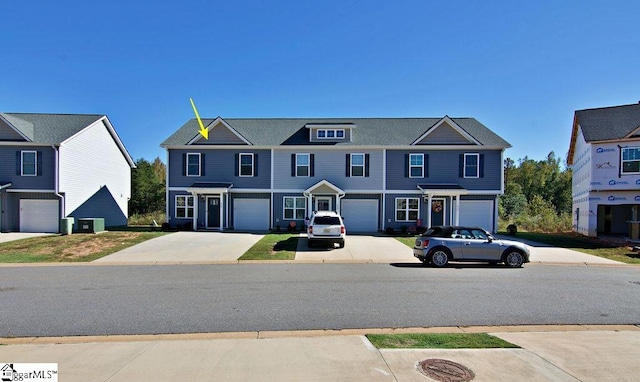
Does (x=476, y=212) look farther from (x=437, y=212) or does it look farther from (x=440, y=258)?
(x=440, y=258)

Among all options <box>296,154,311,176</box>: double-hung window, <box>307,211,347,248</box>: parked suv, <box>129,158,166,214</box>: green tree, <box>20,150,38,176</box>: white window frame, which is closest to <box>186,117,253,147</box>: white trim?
<box>296,154,311,176</box>: double-hung window

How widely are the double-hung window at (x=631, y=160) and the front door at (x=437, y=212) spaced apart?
36.9 feet

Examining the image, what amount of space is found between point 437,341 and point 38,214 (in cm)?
2854

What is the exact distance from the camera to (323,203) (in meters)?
26.9

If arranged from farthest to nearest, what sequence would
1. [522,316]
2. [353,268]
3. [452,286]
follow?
Answer: 1. [353,268]
2. [452,286]
3. [522,316]

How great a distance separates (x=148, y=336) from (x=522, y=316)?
7.00m

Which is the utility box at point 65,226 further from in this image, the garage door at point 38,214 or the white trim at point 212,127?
the white trim at point 212,127

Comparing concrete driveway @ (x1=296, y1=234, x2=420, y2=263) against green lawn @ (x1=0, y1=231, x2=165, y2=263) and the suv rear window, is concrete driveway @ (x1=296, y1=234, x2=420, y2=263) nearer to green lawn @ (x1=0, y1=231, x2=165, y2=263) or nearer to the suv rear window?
the suv rear window

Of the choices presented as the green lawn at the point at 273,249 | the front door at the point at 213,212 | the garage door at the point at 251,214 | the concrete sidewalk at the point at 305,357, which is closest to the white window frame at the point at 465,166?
the green lawn at the point at 273,249

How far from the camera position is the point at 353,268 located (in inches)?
517

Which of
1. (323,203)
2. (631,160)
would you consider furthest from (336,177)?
(631,160)

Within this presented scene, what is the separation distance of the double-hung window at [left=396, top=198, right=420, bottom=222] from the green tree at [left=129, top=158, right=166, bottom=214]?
29995mm

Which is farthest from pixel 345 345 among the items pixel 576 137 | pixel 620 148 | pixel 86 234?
pixel 576 137

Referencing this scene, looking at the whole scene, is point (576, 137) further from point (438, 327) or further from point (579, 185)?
point (438, 327)
